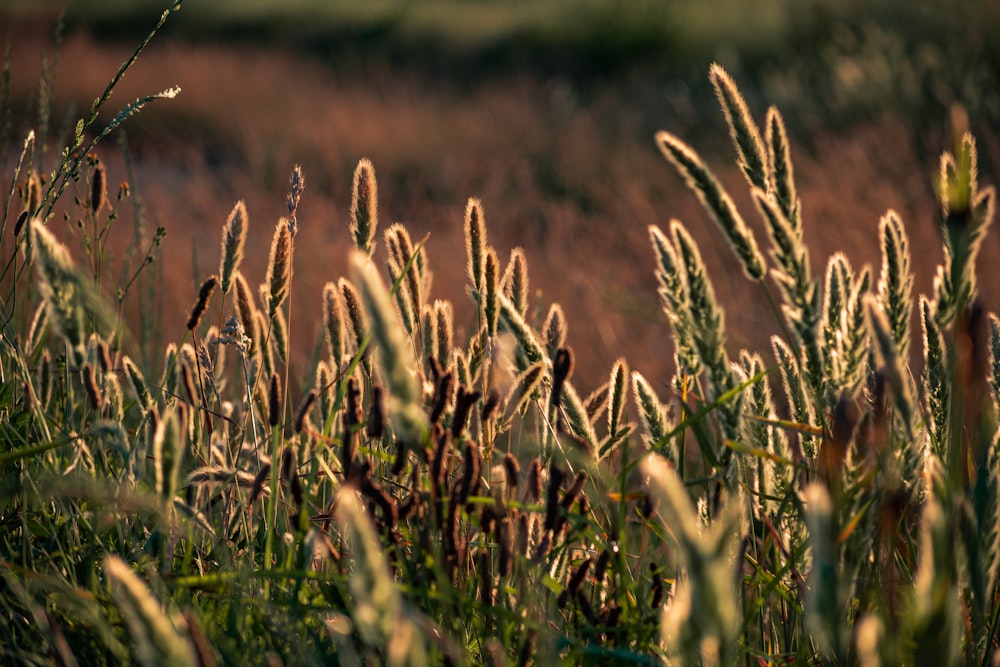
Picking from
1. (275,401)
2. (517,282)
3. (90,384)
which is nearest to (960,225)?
(517,282)

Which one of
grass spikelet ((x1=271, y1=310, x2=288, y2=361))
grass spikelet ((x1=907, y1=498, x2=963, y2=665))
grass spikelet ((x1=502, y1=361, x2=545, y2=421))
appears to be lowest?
grass spikelet ((x1=907, y1=498, x2=963, y2=665))

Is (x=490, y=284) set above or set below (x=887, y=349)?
above

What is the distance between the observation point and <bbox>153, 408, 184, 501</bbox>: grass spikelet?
695 millimetres

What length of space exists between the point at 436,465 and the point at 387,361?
0.28m

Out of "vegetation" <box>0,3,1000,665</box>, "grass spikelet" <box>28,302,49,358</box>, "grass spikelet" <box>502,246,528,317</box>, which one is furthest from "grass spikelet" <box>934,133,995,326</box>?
"grass spikelet" <box>28,302,49,358</box>

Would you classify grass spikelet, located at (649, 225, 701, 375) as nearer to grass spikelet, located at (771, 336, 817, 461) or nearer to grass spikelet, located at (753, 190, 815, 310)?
grass spikelet, located at (753, 190, 815, 310)

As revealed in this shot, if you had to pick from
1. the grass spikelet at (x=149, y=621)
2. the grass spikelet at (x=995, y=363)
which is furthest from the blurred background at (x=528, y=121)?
the grass spikelet at (x=149, y=621)

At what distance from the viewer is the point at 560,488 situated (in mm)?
965

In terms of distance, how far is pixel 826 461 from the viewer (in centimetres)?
84

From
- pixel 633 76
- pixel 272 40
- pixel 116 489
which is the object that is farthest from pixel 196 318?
pixel 272 40

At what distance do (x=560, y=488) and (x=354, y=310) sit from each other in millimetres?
281

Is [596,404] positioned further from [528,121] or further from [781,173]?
[528,121]

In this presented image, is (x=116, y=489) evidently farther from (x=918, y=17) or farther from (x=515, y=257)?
(x=918, y=17)

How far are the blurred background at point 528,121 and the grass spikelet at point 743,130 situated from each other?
0.56 feet
